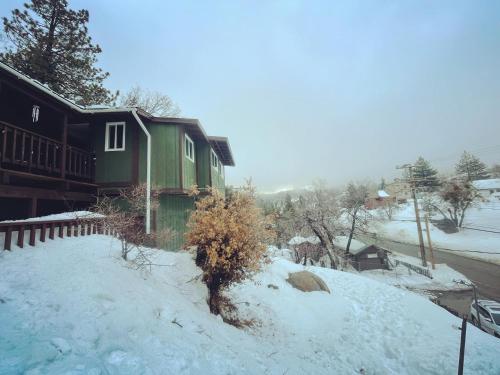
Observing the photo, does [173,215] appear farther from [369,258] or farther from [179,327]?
[369,258]

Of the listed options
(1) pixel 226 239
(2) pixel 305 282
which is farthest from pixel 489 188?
(1) pixel 226 239

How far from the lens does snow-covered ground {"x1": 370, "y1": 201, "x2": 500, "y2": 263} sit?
3303 cm

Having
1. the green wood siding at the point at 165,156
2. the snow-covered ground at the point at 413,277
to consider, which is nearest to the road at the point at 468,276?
the snow-covered ground at the point at 413,277

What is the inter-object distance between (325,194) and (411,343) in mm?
17985

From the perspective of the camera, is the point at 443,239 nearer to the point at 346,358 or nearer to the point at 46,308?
the point at 346,358

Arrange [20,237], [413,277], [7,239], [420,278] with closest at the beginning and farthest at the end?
[7,239], [20,237], [420,278], [413,277]

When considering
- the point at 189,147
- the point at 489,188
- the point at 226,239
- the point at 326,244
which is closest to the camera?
the point at 226,239

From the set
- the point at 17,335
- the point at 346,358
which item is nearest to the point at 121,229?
the point at 17,335

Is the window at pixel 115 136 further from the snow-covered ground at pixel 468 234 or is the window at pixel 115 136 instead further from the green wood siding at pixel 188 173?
the snow-covered ground at pixel 468 234

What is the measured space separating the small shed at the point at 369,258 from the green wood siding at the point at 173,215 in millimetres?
22326

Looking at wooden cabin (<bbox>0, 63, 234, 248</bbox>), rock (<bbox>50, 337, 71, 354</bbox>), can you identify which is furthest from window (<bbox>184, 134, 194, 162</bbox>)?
rock (<bbox>50, 337, 71, 354</bbox>)

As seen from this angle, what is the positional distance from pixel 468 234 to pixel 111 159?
49.1 metres

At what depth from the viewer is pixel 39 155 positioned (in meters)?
9.24

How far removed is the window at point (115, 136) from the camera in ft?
41.1
